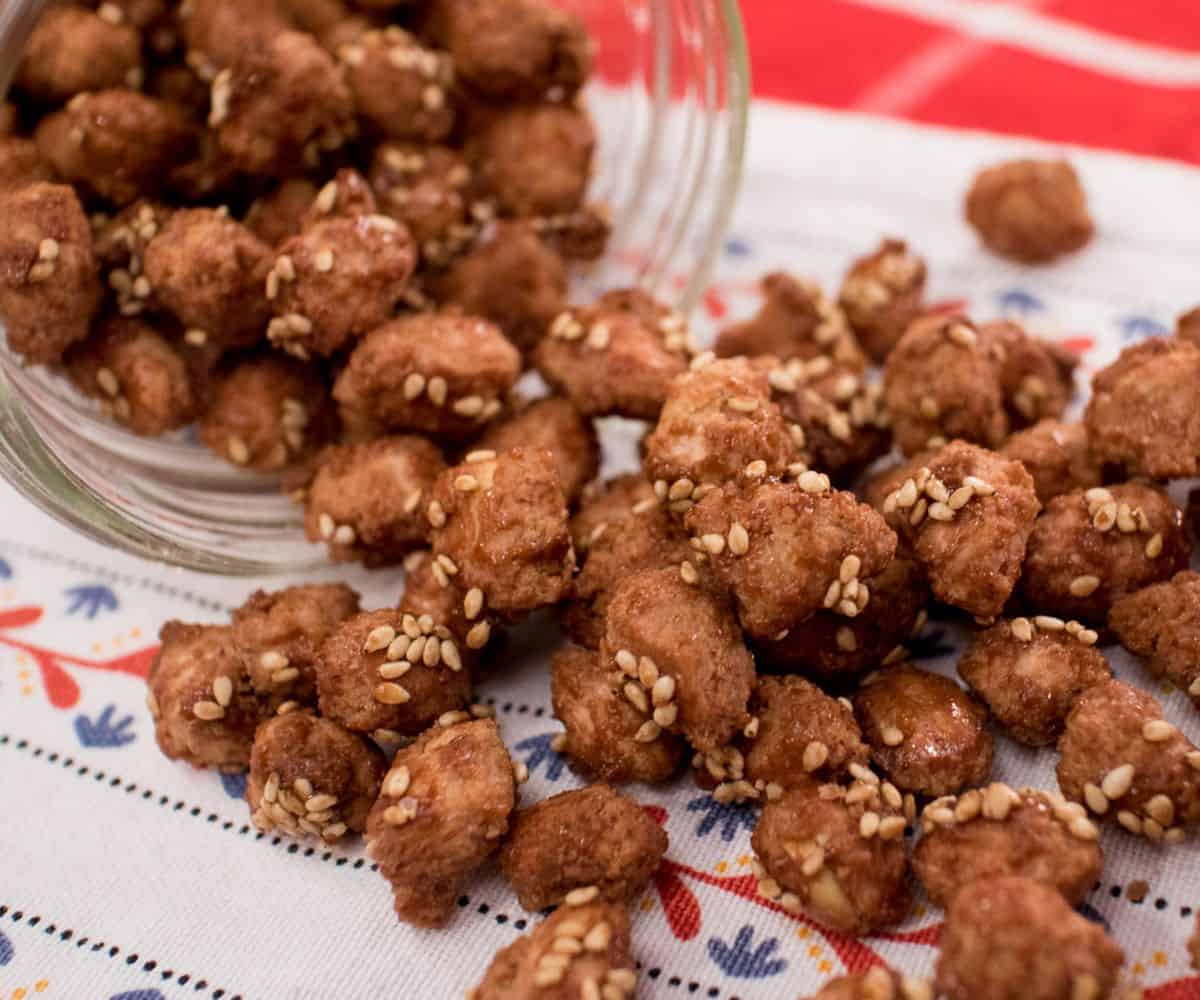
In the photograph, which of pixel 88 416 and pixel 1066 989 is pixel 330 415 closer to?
pixel 88 416

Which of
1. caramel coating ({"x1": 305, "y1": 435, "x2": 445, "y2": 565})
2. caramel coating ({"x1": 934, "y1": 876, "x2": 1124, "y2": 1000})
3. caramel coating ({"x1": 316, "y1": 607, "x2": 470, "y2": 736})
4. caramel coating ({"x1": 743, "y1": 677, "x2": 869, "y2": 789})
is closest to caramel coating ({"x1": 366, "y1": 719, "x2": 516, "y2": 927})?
caramel coating ({"x1": 316, "y1": 607, "x2": 470, "y2": 736})

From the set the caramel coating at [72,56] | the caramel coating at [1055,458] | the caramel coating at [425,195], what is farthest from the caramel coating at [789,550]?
the caramel coating at [72,56]

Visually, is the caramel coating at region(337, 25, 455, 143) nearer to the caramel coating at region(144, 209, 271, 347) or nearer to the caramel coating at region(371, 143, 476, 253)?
the caramel coating at region(371, 143, 476, 253)

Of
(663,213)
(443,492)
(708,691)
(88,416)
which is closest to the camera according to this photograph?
(708,691)

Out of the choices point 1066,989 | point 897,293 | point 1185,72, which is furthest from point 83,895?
point 1185,72

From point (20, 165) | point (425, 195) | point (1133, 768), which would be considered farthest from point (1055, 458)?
point (20, 165)

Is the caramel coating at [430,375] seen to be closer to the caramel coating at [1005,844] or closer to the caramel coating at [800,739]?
the caramel coating at [800,739]

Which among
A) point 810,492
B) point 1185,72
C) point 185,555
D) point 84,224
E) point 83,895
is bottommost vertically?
point 83,895
